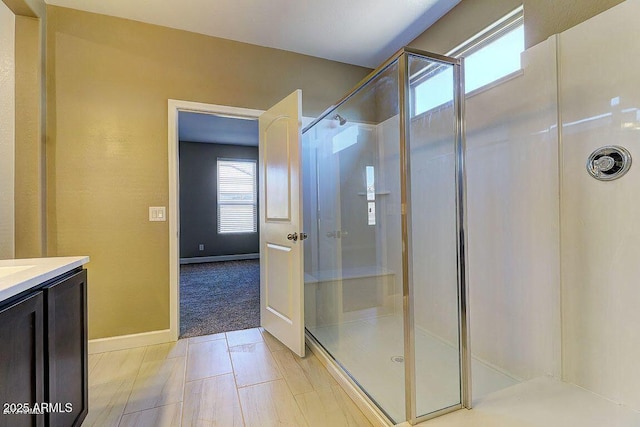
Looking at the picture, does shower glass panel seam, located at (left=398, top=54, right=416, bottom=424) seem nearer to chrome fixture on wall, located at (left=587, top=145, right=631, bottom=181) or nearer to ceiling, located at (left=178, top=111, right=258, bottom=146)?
chrome fixture on wall, located at (left=587, top=145, right=631, bottom=181)

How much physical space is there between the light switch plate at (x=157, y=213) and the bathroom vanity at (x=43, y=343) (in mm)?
1117

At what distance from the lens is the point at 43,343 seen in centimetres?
102

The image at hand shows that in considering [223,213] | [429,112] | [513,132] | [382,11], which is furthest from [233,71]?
[223,213]

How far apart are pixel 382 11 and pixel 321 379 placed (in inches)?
108

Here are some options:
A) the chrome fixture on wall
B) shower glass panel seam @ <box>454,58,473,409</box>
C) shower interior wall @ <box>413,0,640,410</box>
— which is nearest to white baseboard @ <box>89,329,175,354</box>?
shower interior wall @ <box>413,0,640,410</box>

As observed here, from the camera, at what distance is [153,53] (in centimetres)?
243

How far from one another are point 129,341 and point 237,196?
433cm

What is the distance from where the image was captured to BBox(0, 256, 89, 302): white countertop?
0.86 m

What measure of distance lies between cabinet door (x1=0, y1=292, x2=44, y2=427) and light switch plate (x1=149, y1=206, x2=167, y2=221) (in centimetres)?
151

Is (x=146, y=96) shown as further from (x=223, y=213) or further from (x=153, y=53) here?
(x=223, y=213)

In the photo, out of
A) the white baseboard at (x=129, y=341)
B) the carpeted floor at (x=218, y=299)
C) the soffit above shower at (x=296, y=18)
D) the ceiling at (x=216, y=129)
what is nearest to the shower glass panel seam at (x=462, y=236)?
the soffit above shower at (x=296, y=18)

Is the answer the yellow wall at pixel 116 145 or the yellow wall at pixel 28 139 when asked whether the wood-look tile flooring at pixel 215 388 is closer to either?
the yellow wall at pixel 116 145

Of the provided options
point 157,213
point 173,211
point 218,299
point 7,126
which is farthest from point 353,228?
point 7,126

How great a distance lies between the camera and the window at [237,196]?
20.7ft
